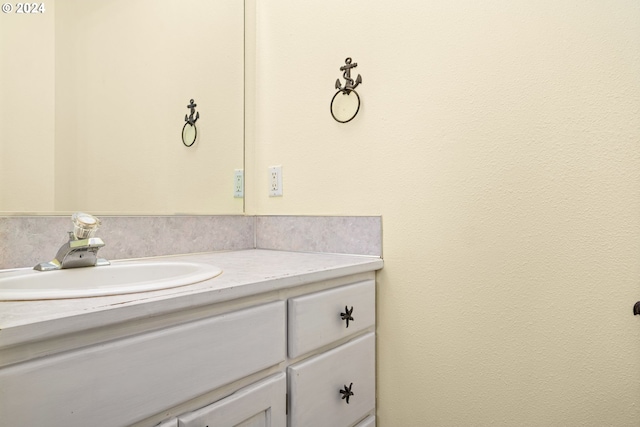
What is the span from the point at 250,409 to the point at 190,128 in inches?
38.6

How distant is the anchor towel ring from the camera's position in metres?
1.25

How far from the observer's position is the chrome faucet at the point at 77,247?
90cm

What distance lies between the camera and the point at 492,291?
3.37ft

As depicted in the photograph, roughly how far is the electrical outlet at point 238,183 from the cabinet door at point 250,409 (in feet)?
2.70

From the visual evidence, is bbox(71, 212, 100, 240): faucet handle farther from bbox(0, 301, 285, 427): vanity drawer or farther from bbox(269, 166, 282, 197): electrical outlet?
bbox(269, 166, 282, 197): electrical outlet

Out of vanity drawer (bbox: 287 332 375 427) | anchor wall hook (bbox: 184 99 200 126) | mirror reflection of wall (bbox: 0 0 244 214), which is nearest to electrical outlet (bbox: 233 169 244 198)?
mirror reflection of wall (bbox: 0 0 244 214)

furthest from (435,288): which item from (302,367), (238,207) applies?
(238,207)

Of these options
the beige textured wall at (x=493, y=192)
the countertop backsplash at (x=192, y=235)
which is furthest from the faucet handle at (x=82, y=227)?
the beige textured wall at (x=493, y=192)

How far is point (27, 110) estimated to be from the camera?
97 cm

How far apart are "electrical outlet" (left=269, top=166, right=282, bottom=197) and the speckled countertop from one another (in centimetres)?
37

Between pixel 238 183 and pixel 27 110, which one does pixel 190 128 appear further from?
pixel 27 110

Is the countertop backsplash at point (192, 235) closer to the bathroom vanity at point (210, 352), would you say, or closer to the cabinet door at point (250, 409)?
the bathroom vanity at point (210, 352)

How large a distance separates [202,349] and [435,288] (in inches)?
27.1

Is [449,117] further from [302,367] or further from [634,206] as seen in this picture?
[302,367]
